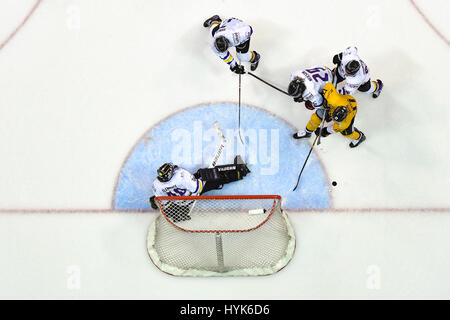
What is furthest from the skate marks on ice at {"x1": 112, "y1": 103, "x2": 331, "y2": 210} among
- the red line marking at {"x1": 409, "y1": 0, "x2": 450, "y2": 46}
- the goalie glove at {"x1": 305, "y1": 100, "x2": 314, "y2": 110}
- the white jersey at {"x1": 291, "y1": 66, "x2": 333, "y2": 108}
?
the red line marking at {"x1": 409, "y1": 0, "x2": 450, "y2": 46}

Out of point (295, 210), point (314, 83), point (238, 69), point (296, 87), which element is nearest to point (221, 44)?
point (238, 69)

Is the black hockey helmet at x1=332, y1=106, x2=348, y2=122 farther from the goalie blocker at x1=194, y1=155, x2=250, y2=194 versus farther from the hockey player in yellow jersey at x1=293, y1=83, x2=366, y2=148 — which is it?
the goalie blocker at x1=194, y1=155, x2=250, y2=194

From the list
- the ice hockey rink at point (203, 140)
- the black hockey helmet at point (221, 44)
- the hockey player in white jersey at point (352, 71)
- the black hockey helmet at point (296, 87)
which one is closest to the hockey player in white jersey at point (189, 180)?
the ice hockey rink at point (203, 140)

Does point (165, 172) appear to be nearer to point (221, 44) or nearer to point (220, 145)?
point (220, 145)

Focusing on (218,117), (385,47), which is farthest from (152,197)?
(385,47)

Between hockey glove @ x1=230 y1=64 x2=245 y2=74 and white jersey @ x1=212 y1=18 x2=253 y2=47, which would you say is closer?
white jersey @ x1=212 y1=18 x2=253 y2=47

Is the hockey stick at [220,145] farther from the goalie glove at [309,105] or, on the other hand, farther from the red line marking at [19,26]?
the red line marking at [19,26]

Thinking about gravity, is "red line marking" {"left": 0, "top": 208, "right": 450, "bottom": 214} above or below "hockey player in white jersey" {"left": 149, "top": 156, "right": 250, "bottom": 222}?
below

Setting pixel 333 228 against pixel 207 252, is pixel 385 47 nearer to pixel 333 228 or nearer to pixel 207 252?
pixel 333 228
